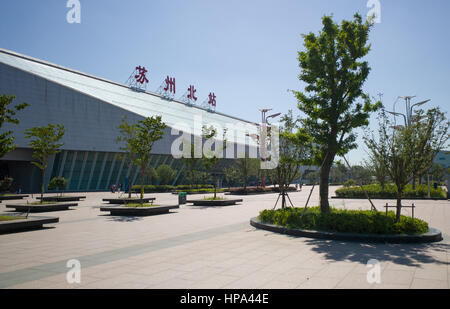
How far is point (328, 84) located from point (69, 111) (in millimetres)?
40134

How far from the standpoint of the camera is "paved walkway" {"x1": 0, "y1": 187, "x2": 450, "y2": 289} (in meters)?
5.71

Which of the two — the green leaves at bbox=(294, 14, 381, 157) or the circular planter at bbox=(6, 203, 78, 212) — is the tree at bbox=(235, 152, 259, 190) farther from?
the green leaves at bbox=(294, 14, 381, 157)

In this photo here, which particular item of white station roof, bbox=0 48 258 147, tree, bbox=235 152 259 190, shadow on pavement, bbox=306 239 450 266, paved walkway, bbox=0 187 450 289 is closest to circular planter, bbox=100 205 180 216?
paved walkway, bbox=0 187 450 289

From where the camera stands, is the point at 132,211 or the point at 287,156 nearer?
the point at 287,156

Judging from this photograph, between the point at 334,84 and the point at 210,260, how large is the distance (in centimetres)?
839

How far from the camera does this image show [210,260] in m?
7.26

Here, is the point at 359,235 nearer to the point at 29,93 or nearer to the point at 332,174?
the point at 29,93

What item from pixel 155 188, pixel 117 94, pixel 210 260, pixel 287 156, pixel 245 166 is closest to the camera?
pixel 210 260

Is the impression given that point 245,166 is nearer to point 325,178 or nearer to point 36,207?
point 36,207

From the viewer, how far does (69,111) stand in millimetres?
43906

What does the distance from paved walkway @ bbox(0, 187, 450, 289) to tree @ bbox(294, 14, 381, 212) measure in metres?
4.18

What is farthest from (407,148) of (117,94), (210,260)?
(117,94)

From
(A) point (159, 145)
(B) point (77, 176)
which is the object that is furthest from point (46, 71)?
(A) point (159, 145)

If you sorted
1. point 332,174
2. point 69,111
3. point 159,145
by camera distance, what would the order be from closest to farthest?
point 69,111 < point 159,145 < point 332,174
